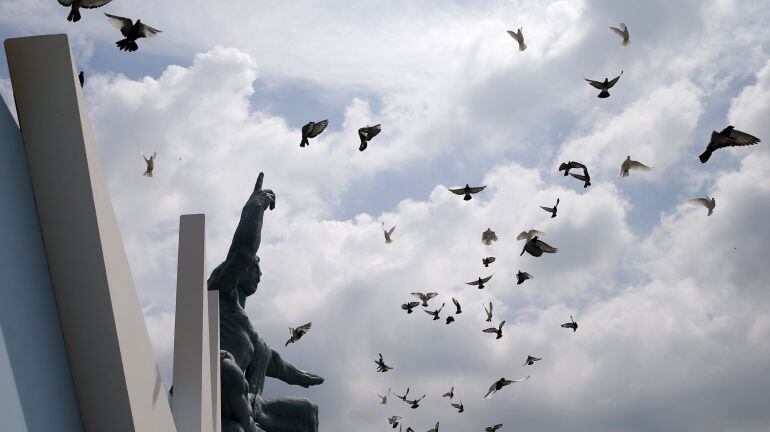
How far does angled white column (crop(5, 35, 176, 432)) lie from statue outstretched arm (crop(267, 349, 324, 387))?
36.2 feet

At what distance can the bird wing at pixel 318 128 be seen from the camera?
1151 centimetres

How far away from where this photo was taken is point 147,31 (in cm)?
904

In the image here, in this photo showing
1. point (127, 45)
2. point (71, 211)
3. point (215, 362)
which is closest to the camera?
point (71, 211)

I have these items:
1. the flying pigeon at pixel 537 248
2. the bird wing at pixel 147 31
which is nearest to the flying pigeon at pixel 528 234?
the flying pigeon at pixel 537 248

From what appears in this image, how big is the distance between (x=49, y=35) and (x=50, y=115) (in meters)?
0.56

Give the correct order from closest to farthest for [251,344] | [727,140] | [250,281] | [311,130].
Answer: [727,140]
[311,130]
[251,344]
[250,281]

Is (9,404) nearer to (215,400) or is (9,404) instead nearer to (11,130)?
(11,130)

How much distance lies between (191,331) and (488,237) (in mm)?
7165

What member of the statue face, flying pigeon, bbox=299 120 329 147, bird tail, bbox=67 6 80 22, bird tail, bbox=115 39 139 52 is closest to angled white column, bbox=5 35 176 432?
bird tail, bbox=67 6 80 22

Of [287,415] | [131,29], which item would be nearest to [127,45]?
[131,29]

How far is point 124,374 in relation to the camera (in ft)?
18.2

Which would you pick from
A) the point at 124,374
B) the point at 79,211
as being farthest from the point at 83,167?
the point at 124,374

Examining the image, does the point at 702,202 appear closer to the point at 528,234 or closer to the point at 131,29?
the point at 528,234

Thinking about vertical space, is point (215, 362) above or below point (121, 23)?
below
